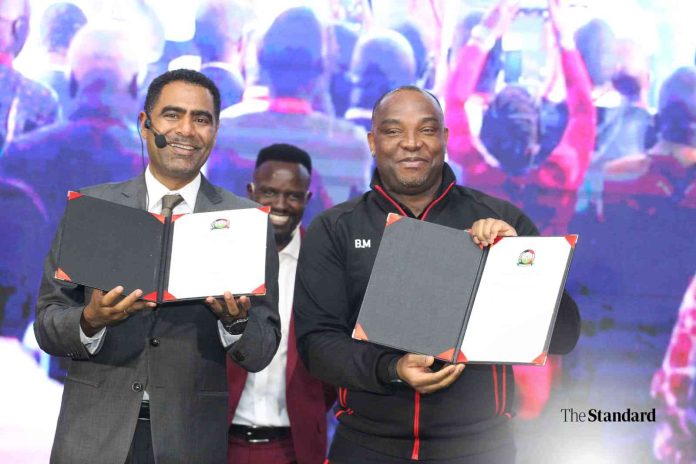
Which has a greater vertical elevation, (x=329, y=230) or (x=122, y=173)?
(x=122, y=173)

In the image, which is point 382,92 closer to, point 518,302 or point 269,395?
point 269,395

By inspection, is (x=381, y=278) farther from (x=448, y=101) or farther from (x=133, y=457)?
(x=448, y=101)

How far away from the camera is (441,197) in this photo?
107 inches

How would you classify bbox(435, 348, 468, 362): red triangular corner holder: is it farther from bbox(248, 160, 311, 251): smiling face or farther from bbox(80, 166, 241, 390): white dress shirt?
bbox(248, 160, 311, 251): smiling face

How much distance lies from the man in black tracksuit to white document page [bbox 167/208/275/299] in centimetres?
45

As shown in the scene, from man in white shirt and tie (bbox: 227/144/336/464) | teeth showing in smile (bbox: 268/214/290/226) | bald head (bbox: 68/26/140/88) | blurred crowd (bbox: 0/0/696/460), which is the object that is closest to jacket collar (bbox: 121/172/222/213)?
man in white shirt and tie (bbox: 227/144/336/464)

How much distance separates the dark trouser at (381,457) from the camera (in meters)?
2.44

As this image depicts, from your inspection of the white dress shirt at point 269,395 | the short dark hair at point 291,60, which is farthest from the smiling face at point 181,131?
the short dark hair at point 291,60

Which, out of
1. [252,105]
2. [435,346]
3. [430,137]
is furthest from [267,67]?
[435,346]

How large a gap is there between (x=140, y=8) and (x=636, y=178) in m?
2.60

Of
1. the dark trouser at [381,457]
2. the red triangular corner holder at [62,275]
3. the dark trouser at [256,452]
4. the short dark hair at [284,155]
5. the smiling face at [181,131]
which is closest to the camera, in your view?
the red triangular corner holder at [62,275]

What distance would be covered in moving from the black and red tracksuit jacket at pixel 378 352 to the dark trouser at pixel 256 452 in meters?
0.69

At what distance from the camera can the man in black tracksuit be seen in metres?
2.44

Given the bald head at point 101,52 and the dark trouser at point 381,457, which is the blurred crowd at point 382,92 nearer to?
the bald head at point 101,52
